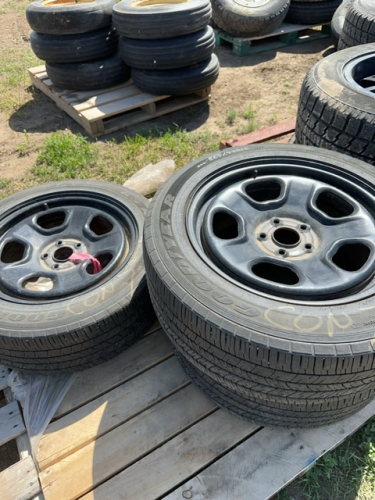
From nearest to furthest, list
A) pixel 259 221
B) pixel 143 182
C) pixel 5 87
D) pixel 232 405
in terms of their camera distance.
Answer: pixel 232 405 → pixel 259 221 → pixel 143 182 → pixel 5 87

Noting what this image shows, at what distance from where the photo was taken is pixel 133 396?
213 centimetres

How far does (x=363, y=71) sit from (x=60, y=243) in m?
2.65

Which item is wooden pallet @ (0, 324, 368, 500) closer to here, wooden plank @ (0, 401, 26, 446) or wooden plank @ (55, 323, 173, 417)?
wooden plank @ (55, 323, 173, 417)

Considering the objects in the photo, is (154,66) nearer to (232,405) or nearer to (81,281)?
(81,281)

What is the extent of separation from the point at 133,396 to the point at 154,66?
393 cm

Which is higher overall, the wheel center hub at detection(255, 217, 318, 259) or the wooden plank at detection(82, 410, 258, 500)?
the wheel center hub at detection(255, 217, 318, 259)

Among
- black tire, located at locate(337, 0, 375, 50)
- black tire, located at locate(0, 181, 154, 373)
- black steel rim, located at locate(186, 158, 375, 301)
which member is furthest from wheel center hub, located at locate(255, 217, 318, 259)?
black tire, located at locate(337, 0, 375, 50)

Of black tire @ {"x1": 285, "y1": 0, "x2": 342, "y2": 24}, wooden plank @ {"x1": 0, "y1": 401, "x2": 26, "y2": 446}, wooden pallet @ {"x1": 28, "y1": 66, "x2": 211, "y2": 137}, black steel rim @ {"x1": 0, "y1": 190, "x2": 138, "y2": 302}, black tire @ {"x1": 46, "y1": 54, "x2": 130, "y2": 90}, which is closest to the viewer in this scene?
wooden plank @ {"x1": 0, "y1": 401, "x2": 26, "y2": 446}

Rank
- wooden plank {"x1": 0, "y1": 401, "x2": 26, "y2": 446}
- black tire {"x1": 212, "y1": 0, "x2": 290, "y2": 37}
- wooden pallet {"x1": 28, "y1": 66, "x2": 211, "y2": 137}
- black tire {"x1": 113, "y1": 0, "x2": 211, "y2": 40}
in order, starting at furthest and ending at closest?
1. black tire {"x1": 212, "y1": 0, "x2": 290, "y2": 37}
2. wooden pallet {"x1": 28, "y1": 66, "x2": 211, "y2": 137}
3. black tire {"x1": 113, "y1": 0, "x2": 211, "y2": 40}
4. wooden plank {"x1": 0, "y1": 401, "x2": 26, "y2": 446}

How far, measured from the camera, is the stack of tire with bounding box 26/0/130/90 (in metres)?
4.73

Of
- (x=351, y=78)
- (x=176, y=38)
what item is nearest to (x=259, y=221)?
(x=351, y=78)

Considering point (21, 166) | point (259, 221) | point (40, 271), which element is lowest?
point (21, 166)

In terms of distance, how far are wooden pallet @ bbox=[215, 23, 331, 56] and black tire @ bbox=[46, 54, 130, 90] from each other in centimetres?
264

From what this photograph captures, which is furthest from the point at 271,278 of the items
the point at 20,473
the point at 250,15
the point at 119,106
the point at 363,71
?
the point at 250,15
